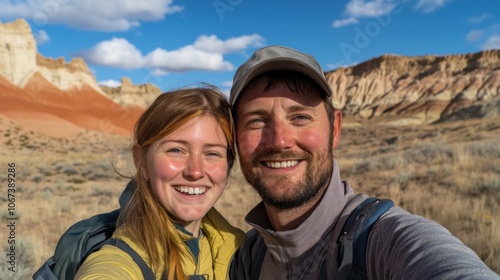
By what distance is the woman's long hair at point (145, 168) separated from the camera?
2.05 meters

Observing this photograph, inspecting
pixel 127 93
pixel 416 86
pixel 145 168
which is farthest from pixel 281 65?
pixel 127 93

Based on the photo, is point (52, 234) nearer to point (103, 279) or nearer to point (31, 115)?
point (103, 279)

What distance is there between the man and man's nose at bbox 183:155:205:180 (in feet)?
1.14

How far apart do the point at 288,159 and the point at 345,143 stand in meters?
30.3

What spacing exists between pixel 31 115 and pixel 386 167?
58.3 metres

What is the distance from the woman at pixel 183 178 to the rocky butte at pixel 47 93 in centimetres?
5416

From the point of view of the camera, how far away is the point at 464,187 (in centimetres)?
802

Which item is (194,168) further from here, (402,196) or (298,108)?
(402,196)

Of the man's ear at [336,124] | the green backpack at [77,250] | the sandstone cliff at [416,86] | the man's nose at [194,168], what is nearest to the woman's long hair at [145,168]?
the green backpack at [77,250]

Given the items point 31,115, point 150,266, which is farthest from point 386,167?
point 31,115

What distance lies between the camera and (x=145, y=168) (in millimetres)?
2508

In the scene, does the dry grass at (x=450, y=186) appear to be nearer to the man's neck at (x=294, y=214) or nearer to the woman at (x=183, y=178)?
the man's neck at (x=294, y=214)

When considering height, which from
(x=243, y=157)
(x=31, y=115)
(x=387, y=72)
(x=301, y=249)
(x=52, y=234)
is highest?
(x=387, y=72)

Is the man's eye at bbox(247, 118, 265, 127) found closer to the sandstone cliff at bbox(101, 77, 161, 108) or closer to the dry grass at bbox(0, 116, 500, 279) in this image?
the dry grass at bbox(0, 116, 500, 279)
